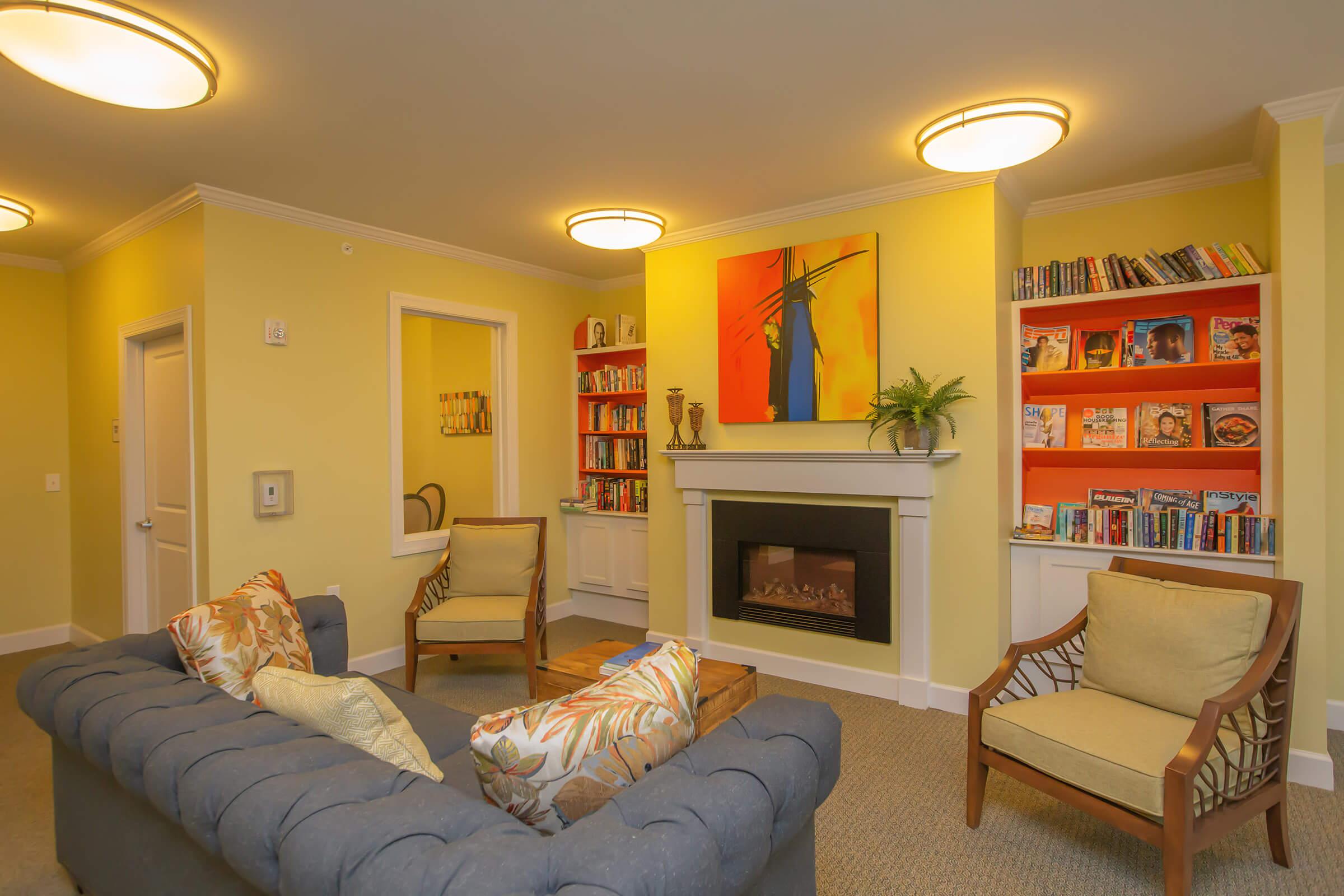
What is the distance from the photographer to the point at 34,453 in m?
4.62

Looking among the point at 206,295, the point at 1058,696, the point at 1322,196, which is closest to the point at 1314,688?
the point at 1058,696

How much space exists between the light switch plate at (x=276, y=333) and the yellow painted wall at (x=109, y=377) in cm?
5

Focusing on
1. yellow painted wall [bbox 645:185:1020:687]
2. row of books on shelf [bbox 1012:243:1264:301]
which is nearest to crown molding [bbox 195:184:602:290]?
yellow painted wall [bbox 645:185:1020:687]

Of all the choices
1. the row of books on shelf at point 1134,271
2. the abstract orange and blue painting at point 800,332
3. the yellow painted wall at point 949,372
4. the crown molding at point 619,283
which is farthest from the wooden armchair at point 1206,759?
the crown molding at point 619,283

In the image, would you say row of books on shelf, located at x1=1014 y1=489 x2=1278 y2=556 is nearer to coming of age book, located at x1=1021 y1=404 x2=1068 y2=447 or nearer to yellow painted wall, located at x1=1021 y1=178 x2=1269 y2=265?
coming of age book, located at x1=1021 y1=404 x2=1068 y2=447

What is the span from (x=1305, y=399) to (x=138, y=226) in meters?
5.51

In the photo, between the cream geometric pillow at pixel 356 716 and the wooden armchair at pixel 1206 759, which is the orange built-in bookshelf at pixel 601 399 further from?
the cream geometric pillow at pixel 356 716

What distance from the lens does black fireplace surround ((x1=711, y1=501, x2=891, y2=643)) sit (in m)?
3.61

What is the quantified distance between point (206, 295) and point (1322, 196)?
472cm

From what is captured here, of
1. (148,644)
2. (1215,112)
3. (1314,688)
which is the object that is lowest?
(1314,688)

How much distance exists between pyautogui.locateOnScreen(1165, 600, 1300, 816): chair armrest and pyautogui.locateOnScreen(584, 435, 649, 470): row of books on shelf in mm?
3574

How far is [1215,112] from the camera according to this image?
272 cm

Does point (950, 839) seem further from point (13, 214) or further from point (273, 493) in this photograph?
point (13, 214)

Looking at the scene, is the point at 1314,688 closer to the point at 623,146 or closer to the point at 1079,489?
the point at 1079,489
